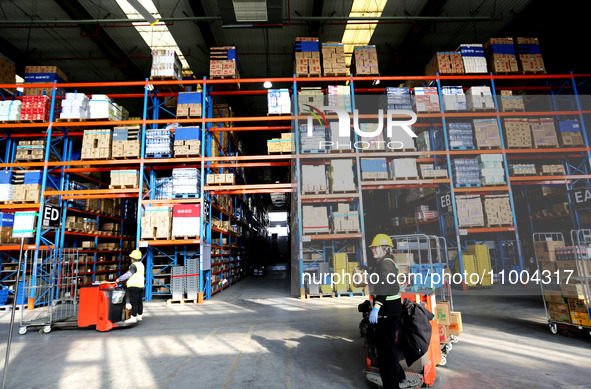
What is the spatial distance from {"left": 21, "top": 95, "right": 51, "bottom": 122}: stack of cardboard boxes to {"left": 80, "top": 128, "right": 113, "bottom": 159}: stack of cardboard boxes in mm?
1790

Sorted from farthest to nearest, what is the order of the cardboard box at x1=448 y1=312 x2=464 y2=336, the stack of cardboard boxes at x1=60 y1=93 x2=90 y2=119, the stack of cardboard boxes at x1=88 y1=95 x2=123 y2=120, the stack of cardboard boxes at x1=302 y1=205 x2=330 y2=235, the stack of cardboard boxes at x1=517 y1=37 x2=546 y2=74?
the stack of cardboard boxes at x1=517 y1=37 x2=546 y2=74 → the stack of cardboard boxes at x1=88 y1=95 x2=123 y2=120 → the stack of cardboard boxes at x1=60 y1=93 x2=90 y2=119 → the stack of cardboard boxes at x1=302 y1=205 x2=330 y2=235 → the cardboard box at x1=448 y1=312 x2=464 y2=336

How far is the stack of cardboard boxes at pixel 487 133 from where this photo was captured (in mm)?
12188

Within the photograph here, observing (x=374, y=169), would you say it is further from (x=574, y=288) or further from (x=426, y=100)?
(x=574, y=288)

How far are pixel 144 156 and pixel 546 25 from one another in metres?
16.7

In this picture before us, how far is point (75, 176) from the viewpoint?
1377cm

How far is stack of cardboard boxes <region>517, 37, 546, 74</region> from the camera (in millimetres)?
12664

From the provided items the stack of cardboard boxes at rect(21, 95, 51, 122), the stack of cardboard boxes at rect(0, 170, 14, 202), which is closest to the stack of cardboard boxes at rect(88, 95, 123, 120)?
the stack of cardboard boxes at rect(21, 95, 51, 122)

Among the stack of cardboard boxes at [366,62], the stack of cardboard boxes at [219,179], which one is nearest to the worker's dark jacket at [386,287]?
the stack of cardboard boxes at [219,179]

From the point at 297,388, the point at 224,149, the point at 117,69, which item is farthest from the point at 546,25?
the point at 117,69

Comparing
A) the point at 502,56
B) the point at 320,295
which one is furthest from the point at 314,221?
the point at 502,56

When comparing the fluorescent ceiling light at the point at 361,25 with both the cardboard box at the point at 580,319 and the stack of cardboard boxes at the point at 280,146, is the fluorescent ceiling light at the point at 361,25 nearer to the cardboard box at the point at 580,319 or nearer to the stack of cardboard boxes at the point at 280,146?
the stack of cardboard boxes at the point at 280,146

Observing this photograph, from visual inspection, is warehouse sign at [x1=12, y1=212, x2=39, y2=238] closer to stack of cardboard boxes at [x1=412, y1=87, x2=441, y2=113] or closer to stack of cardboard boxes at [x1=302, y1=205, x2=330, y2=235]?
stack of cardboard boxes at [x1=302, y1=205, x2=330, y2=235]

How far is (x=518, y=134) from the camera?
1234 cm

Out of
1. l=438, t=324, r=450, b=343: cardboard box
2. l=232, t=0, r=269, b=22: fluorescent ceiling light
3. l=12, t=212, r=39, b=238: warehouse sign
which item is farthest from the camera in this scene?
l=232, t=0, r=269, b=22: fluorescent ceiling light
